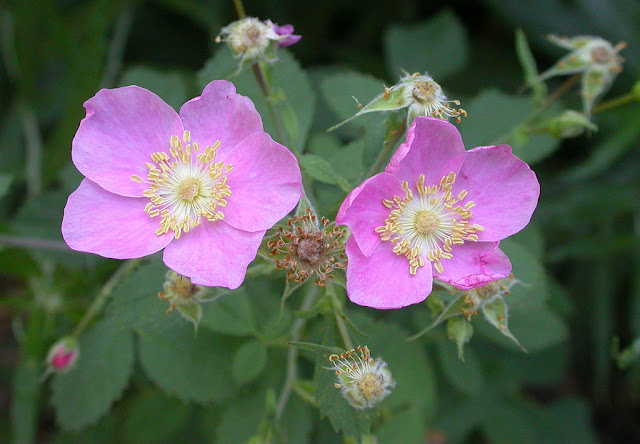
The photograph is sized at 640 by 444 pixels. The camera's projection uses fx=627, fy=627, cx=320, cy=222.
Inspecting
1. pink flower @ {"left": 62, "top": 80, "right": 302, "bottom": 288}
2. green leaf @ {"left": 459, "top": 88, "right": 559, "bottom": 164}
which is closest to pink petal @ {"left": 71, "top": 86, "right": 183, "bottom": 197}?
pink flower @ {"left": 62, "top": 80, "right": 302, "bottom": 288}

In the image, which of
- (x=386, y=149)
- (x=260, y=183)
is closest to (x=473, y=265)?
(x=386, y=149)

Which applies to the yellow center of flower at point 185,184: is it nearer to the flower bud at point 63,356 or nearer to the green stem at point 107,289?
the green stem at point 107,289

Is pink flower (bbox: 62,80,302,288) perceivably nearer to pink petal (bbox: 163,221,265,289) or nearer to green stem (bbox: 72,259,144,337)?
pink petal (bbox: 163,221,265,289)

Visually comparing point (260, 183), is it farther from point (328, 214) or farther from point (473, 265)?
point (473, 265)

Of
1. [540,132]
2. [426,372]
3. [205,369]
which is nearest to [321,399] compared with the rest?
[205,369]

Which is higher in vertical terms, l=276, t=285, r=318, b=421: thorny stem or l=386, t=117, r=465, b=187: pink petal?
l=386, t=117, r=465, b=187: pink petal

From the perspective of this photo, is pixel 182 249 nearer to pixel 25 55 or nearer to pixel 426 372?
pixel 426 372
